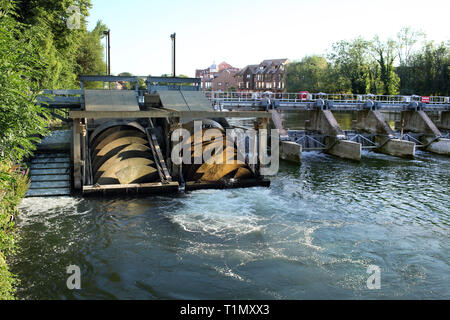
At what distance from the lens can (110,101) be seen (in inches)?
1000

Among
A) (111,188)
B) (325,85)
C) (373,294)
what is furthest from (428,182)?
(325,85)

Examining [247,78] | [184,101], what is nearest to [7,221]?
[184,101]

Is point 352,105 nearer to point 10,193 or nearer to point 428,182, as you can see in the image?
point 428,182

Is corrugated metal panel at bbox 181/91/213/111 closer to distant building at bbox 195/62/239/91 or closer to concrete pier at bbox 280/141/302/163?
concrete pier at bbox 280/141/302/163

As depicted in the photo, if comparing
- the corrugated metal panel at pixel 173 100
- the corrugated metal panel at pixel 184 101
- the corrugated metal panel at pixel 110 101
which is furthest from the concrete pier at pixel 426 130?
the corrugated metal panel at pixel 110 101

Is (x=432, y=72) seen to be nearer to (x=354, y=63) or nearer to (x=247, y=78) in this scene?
(x=354, y=63)

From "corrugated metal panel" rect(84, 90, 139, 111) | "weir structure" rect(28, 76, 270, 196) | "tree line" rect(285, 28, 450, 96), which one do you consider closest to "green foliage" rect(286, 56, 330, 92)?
"tree line" rect(285, 28, 450, 96)

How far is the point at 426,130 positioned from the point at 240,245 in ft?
119

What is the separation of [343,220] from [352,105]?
28217 mm

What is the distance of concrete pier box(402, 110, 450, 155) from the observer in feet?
122

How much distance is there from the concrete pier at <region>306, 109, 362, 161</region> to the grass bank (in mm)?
24985

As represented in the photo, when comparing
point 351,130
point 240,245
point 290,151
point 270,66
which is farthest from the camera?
point 270,66

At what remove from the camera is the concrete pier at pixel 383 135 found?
34.2 m

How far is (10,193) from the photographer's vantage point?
46.2 ft
